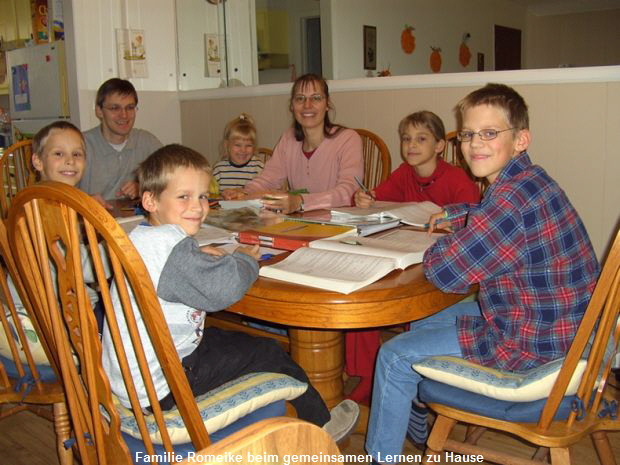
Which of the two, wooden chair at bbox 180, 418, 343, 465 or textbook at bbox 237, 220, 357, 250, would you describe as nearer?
wooden chair at bbox 180, 418, 343, 465

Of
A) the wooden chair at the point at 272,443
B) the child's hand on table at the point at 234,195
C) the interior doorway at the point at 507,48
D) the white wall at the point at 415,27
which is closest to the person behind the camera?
the wooden chair at the point at 272,443

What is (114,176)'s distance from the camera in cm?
290

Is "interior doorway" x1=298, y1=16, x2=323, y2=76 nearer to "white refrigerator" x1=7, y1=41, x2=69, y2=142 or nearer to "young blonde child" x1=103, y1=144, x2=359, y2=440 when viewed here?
"white refrigerator" x1=7, y1=41, x2=69, y2=142

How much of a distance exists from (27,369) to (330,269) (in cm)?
79

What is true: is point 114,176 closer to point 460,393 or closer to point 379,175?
point 379,175

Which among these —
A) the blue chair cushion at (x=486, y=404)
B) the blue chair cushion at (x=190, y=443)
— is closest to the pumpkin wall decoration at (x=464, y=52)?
the blue chair cushion at (x=486, y=404)

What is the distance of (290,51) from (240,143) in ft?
12.8

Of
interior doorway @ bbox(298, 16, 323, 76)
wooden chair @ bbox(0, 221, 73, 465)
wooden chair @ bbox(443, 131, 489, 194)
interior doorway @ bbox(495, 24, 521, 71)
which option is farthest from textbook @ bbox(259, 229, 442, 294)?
interior doorway @ bbox(495, 24, 521, 71)

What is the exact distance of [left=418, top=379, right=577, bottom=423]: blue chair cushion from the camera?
1.19 metres

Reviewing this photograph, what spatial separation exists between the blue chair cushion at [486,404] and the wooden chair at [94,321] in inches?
12.5

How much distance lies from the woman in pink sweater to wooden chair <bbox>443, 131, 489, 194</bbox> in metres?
0.37

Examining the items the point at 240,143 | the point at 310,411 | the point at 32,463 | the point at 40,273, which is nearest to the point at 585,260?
the point at 310,411

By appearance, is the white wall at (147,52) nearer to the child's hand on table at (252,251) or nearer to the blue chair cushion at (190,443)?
the child's hand on table at (252,251)

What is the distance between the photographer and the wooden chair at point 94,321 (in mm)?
901
